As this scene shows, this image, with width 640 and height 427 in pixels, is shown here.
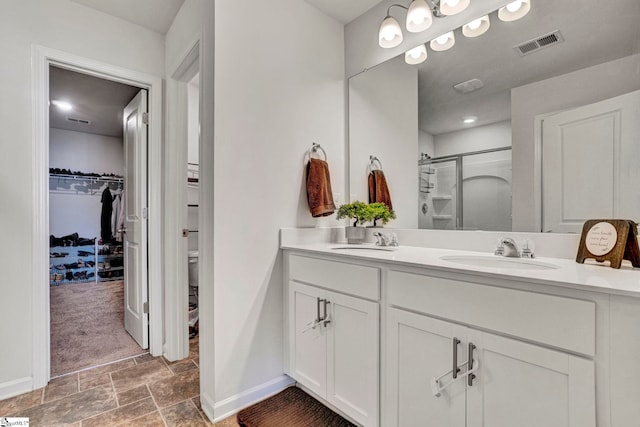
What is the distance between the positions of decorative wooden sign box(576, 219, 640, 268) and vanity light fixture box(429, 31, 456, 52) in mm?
1181

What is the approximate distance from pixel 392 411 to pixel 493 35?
187 cm

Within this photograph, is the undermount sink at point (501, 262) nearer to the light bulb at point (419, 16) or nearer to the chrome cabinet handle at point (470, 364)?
the chrome cabinet handle at point (470, 364)

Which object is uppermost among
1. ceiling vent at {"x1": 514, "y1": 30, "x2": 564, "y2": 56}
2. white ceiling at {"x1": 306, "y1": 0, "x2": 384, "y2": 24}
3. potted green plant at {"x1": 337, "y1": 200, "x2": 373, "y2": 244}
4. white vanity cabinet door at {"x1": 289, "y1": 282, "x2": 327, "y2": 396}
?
white ceiling at {"x1": 306, "y1": 0, "x2": 384, "y2": 24}

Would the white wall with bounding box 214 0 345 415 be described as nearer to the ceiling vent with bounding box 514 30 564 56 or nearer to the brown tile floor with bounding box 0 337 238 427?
the brown tile floor with bounding box 0 337 238 427

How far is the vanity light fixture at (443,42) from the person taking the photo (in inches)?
68.0

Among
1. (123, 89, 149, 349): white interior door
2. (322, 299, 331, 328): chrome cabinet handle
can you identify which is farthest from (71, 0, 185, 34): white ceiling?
(322, 299, 331, 328): chrome cabinet handle

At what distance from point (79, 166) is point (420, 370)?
613cm

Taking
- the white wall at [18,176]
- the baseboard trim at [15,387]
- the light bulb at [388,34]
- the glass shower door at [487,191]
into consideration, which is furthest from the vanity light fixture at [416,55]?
the baseboard trim at [15,387]

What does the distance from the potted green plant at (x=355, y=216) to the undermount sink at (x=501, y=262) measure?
2.18 ft

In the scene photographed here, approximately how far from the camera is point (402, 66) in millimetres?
1986

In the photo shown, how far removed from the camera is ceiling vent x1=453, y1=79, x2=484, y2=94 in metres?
1.64

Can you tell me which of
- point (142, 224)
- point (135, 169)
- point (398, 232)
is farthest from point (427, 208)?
point (135, 169)

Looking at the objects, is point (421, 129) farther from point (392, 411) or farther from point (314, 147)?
point (392, 411)

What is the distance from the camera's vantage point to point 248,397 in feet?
5.49
